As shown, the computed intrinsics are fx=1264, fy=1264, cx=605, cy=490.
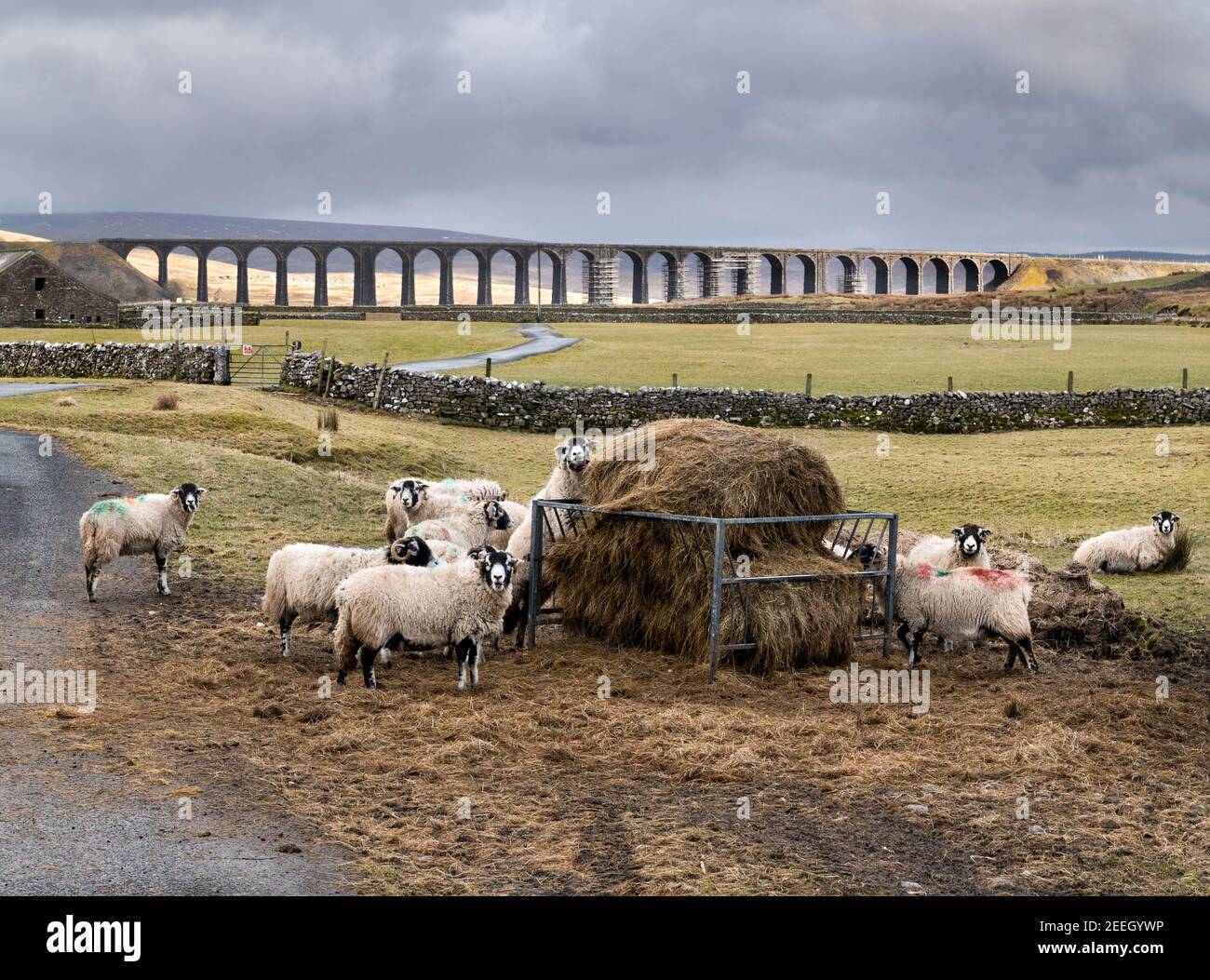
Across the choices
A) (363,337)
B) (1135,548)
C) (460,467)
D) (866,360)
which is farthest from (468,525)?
(363,337)

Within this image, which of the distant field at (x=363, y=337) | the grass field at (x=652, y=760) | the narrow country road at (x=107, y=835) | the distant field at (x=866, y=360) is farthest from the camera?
the distant field at (x=363, y=337)

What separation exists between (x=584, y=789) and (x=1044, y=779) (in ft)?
11.3

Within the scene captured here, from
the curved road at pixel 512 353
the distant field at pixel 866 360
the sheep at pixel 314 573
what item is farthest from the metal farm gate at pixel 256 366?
the sheep at pixel 314 573

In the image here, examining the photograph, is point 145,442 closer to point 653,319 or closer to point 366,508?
point 366,508

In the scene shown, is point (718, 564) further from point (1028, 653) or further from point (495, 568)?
point (1028, 653)

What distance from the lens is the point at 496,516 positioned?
14.9 m

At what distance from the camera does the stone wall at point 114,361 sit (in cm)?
4719

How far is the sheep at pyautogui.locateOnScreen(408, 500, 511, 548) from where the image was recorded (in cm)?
1465

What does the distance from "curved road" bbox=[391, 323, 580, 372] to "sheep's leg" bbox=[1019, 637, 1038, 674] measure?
33.9 metres

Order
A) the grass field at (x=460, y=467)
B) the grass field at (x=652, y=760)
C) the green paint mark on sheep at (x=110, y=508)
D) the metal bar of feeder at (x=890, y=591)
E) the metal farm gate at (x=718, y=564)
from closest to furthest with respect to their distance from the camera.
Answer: the grass field at (x=652, y=760) → the metal farm gate at (x=718, y=564) → the metal bar of feeder at (x=890, y=591) → the green paint mark on sheep at (x=110, y=508) → the grass field at (x=460, y=467)

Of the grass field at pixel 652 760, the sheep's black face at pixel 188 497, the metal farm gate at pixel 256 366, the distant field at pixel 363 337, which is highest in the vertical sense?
the distant field at pixel 363 337

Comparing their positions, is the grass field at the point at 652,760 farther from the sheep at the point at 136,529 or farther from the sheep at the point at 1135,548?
the sheep at the point at 1135,548

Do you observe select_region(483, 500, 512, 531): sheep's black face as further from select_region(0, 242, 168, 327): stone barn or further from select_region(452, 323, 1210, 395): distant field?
select_region(0, 242, 168, 327): stone barn

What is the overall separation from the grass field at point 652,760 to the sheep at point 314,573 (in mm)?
472
